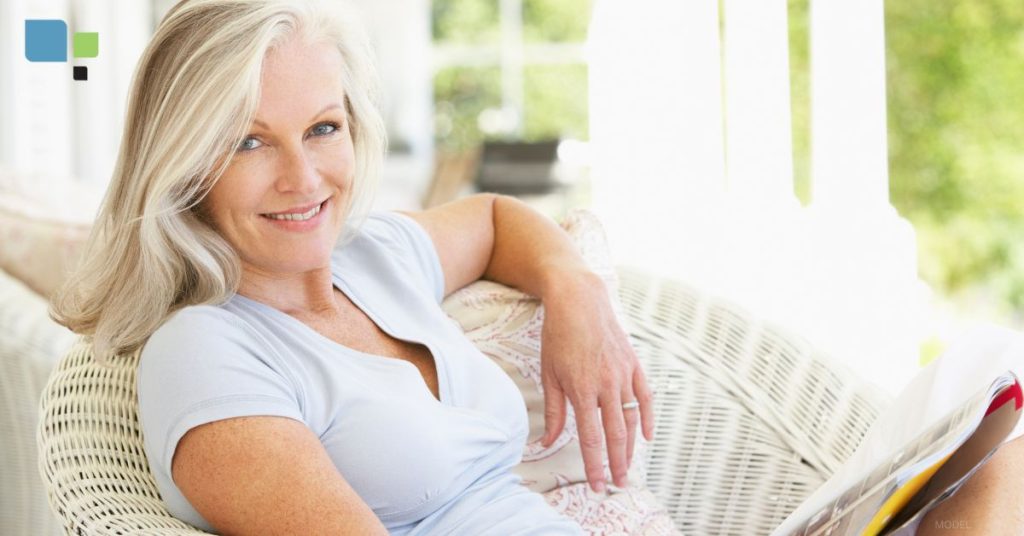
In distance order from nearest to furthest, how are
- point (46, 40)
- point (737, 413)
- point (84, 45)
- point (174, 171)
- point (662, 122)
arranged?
point (174, 171) < point (737, 413) < point (662, 122) < point (46, 40) < point (84, 45)

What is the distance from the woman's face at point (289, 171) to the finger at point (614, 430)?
465mm

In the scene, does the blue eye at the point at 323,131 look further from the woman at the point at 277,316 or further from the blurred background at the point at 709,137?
the blurred background at the point at 709,137

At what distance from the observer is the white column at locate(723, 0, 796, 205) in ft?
12.0

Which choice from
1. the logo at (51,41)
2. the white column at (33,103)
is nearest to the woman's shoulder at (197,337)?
the white column at (33,103)

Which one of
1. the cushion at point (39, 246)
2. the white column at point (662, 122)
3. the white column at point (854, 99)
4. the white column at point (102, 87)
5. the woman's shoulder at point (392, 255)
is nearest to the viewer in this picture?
the woman's shoulder at point (392, 255)

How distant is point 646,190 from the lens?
3697 mm

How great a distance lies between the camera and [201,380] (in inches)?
48.6

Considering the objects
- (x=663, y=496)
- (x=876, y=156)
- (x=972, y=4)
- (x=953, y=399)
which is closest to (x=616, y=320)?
(x=663, y=496)

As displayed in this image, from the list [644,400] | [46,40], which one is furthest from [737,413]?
[46,40]

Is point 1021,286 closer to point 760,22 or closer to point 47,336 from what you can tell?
point 760,22

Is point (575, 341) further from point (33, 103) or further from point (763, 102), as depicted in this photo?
point (33, 103)

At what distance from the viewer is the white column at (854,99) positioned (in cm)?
335

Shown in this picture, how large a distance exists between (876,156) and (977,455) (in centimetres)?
219

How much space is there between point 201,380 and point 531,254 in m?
0.70
